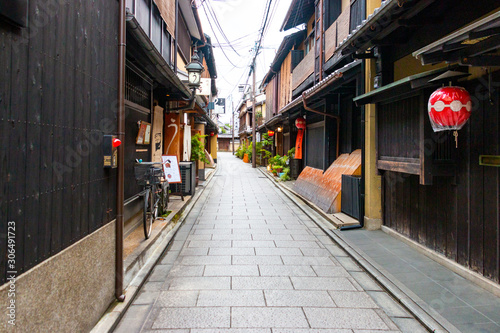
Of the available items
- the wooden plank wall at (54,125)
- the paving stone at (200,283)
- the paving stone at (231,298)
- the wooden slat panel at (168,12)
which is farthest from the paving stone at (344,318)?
the wooden slat panel at (168,12)

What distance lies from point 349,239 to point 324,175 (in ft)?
14.8

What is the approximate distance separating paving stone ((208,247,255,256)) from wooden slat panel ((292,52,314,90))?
10.3m

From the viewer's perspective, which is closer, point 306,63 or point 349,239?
point 349,239

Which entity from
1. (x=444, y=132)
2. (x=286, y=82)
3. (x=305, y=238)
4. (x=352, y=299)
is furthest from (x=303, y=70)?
(x=352, y=299)

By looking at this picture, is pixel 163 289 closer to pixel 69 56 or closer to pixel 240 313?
pixel 240 313

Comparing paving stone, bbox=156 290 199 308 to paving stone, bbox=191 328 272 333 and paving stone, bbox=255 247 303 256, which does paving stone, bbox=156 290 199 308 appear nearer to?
paving stone, bbox=191 328 272 333

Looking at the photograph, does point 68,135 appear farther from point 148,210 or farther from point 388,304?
point 388,304

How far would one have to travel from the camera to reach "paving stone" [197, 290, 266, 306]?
4492 millimetres

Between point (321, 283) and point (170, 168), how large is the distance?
24.4ft

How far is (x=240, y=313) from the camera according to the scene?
4.21 metres

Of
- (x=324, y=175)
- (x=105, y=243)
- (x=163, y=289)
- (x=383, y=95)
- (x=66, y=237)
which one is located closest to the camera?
(x=66, y=237)

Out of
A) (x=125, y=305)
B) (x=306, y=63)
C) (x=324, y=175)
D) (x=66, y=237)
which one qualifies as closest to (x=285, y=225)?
(x=324, y=175)

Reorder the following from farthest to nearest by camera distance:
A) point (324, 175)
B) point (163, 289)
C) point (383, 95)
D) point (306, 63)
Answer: point (306, 63) → point (324, 175) → point (383, 95) → point (163, 289)

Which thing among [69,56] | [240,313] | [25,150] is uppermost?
[69,56]
